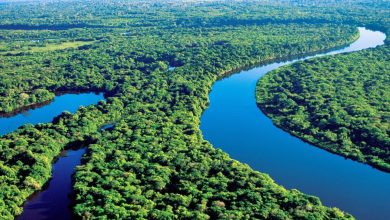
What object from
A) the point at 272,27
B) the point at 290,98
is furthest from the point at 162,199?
the point at 272,27

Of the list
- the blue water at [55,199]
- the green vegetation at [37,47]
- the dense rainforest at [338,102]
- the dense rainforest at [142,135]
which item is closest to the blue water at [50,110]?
the dense rainforest at [142,135]

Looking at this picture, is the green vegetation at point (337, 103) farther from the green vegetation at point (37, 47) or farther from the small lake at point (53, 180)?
the green vegetation at point (37, 47)

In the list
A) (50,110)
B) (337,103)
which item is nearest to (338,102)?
Answer: (337,103)

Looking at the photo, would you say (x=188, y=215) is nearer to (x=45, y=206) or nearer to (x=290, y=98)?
(x=45, y=206)

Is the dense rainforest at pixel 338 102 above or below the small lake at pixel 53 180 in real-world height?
above

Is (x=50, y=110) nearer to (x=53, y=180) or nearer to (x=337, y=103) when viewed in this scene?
(x=53, y=180)

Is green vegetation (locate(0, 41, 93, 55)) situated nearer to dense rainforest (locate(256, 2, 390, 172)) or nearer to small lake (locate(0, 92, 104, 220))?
small lake (locate(0, 92, 104, 220))

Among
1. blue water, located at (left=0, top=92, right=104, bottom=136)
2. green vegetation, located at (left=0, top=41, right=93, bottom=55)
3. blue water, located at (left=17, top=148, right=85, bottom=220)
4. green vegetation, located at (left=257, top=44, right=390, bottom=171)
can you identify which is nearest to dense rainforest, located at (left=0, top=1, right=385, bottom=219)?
green vegetation, located at (left=0, top=41, right=93, bottom=55)
